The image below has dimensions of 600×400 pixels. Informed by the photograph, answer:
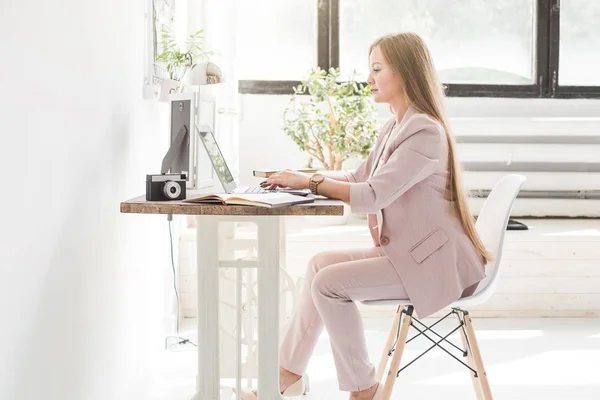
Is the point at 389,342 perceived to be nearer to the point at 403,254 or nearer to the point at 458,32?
the point at 403,254

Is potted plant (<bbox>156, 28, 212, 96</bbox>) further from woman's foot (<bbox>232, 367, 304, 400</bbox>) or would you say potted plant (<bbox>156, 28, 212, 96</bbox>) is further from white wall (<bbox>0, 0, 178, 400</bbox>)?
woman's foot (<bbox>232, 367, 304, 400</bbox>)

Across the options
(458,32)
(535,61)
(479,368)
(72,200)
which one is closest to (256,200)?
(72,200)

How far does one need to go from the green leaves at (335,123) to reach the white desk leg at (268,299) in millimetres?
1962

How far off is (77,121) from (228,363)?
1.32 metres

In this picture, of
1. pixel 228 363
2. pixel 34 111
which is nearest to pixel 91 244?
A: pixel 34 111

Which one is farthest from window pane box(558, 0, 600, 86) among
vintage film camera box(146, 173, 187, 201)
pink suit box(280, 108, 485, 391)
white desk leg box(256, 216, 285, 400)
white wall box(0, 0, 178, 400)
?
vintage film camera box(146, 173, 187, 201)

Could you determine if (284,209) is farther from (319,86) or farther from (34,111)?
(319,86)

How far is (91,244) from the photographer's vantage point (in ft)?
7.71

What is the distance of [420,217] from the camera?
8.32 feet

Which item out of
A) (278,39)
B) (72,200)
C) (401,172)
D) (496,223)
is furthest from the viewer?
(278,39)

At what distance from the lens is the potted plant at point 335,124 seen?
4.27m

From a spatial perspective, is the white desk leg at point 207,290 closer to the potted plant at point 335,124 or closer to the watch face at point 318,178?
the watch face at point 318,178

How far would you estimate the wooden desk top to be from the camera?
2154mm

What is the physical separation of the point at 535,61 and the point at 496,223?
272 cm
